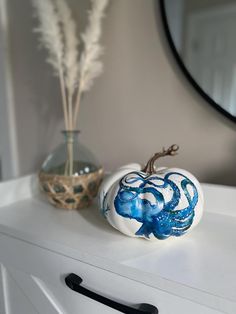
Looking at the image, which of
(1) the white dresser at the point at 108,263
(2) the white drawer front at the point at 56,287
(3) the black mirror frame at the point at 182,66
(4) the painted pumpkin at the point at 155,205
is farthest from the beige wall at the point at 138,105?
(2) the white drawer front at the point at 56,287

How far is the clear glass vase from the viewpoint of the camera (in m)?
0.78

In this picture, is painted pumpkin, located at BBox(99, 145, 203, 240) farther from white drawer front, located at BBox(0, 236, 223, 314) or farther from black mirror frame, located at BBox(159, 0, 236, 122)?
black mirror frame, located at BBox(159, 0, 236, 122)

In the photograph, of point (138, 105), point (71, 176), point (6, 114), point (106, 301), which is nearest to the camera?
point (106, 301)

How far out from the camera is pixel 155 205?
0.56m

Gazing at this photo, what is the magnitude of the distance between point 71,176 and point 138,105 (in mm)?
310

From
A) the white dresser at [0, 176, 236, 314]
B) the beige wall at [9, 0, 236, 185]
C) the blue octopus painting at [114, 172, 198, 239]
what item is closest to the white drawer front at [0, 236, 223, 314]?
the white dresser at [0, 176, 236, 314]

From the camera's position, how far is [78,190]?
785 mm

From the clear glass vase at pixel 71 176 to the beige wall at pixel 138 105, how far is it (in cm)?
18

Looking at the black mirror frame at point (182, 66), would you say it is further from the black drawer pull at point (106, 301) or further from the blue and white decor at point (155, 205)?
the black drawer pull at point (106, 301)

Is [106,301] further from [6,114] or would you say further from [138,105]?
[6,114]

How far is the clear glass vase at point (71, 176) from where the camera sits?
78 cm

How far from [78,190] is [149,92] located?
0.35m

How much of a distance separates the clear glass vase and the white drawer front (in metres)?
0.16

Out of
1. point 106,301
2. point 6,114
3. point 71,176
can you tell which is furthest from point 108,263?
point 6,114
